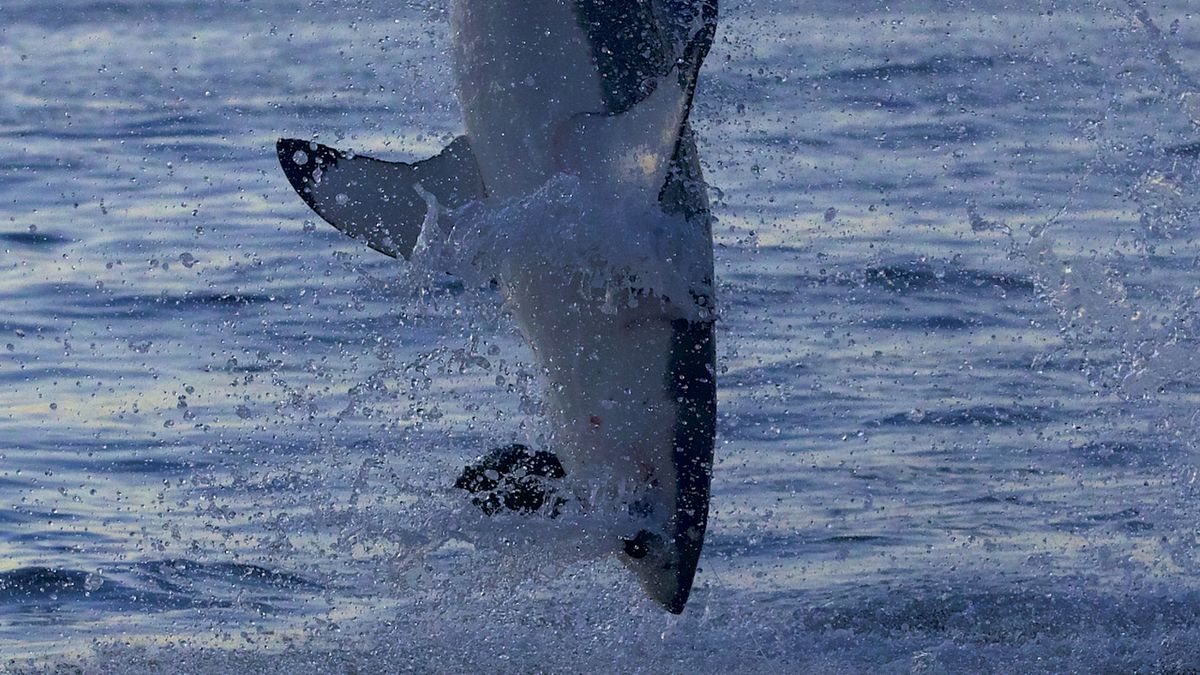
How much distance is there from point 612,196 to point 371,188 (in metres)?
0.99

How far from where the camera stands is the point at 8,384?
30.4 feet

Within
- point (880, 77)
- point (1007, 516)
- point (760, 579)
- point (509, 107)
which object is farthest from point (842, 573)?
point (880, 77)

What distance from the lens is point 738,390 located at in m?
9.03

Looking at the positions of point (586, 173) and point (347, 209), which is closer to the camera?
point (586, 173)

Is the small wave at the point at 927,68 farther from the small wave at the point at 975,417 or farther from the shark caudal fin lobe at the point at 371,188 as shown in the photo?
the shark caudal fin lobe at the point at 371,188

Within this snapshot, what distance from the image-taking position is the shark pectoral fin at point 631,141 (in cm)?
568

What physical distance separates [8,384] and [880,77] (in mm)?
8428

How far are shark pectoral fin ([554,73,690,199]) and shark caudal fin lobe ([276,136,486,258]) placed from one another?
0.46 meters

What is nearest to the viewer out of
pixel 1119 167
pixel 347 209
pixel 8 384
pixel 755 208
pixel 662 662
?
pixel 662 662

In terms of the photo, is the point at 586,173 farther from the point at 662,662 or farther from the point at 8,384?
the point at 8,384

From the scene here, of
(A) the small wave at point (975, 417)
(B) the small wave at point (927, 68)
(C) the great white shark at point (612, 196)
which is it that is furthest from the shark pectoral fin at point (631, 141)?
(B) the small wave at point (927, 68)

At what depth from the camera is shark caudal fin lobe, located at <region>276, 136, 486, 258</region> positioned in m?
6.16

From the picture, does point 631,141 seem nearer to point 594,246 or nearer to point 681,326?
point 594,246

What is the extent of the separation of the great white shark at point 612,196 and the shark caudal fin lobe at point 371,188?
0.23 ft
